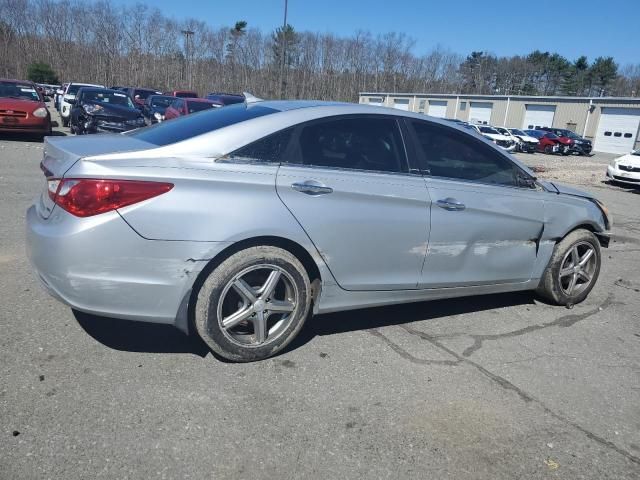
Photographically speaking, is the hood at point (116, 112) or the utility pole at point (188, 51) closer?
the hood at point (116, 112)

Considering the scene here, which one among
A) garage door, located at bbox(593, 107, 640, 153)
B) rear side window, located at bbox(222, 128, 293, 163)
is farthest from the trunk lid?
garage door, located at bbox(593, 107, 640, 153)

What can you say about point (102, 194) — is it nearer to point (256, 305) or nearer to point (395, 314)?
point (256, 305)

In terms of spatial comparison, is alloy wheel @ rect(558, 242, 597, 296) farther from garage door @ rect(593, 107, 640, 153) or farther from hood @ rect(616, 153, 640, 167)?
garage door @ rect(593, 107, 640, 153)

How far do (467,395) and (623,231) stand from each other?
7659mm

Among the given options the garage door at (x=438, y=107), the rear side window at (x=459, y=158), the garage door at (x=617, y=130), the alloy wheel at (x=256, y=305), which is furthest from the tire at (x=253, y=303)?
the garage door at (x=438, y=107)

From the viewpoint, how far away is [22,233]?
571cm

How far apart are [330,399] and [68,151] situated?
2129 mm

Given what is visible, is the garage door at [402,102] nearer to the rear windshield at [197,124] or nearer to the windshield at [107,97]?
the windshield at [107,97]

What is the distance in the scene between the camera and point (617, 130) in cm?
4162

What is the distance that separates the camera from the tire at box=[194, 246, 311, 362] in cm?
310

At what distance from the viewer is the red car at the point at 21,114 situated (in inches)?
555

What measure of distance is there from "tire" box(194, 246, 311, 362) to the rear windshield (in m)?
0.86

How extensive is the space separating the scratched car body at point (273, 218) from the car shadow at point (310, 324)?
36cm

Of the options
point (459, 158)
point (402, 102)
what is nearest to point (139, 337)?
point (459, 158)
